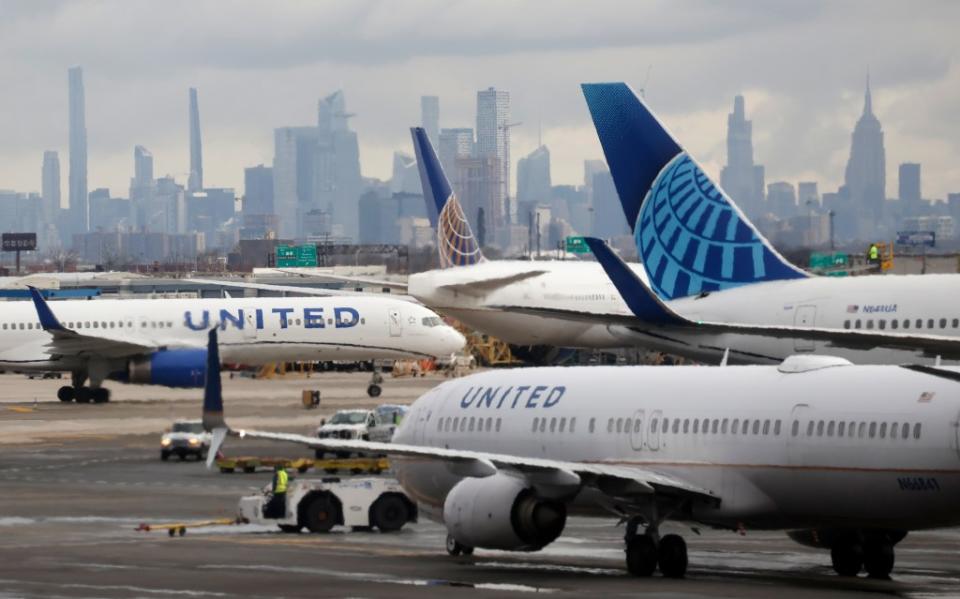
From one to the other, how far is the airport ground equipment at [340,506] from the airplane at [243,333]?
43617mm

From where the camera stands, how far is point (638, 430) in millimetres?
29391

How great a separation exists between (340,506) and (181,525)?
3127mm

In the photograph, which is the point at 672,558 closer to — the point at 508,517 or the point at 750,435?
the point at 750,435

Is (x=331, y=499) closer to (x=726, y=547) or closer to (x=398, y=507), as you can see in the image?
(x=398, y=507)

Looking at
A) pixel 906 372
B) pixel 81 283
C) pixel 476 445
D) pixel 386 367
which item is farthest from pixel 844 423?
pixel 81 283

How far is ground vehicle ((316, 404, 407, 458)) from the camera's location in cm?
5719

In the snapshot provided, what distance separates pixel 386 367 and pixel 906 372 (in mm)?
93751

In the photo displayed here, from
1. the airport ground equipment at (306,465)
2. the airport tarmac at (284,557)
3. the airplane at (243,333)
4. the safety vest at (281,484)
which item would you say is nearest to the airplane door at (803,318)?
the airport tarmac at (284,557)

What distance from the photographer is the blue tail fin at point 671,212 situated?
3822 cm

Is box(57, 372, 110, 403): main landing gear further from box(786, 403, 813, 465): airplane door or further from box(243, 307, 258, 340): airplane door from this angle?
box(786, 403, 813, 465): airplane door

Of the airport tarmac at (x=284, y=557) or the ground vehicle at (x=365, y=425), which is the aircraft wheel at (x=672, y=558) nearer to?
the airport tarmac at (x=284, y=557)

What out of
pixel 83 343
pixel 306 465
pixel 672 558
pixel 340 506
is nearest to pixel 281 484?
pixel 340 506

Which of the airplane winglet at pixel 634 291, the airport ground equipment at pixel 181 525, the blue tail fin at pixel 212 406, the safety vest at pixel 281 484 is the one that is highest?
the airplane winglet at pixel 634 291

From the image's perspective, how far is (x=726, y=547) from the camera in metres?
35.0
